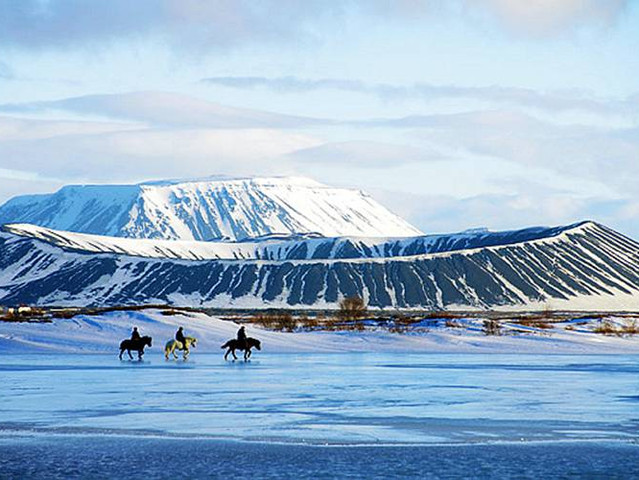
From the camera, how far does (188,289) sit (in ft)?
638

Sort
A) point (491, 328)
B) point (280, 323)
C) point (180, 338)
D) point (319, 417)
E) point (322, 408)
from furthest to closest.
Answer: point (280, 323) < point (491, 328) < point (180, 338) < point (322, 408) < point (319, 417)

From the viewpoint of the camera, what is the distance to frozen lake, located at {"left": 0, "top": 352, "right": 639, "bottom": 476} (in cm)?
1855

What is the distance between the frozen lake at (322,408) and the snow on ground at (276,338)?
14459 mm

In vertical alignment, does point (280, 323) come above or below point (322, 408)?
above

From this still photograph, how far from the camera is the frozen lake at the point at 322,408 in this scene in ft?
60.8

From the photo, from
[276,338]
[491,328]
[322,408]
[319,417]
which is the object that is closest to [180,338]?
[276,338]

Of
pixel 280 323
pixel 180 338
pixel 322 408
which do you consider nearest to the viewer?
pixel 322 408

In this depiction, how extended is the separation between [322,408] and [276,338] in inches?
1446

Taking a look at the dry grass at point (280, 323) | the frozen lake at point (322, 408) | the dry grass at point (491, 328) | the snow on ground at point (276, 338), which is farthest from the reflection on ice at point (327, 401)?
the dry grass at point (280, 323)

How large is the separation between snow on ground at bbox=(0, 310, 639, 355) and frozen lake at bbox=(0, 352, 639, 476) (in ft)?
47.4

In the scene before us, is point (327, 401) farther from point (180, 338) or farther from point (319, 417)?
point (180, 338)

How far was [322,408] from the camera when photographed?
79.3 ft

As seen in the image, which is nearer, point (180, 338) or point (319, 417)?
point (319, 417)

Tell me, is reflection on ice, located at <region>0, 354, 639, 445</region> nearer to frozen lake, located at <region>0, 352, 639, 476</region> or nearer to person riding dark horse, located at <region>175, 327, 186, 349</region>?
frozen lake, located at <region>0, 352, 639, 476</region>
